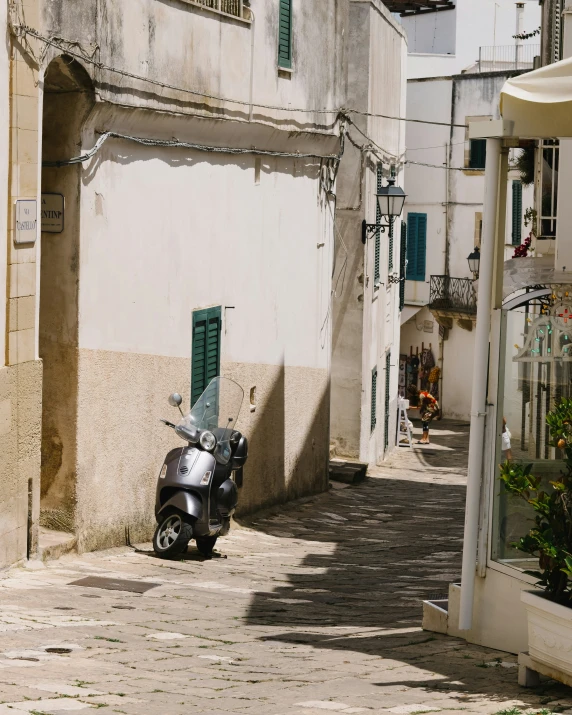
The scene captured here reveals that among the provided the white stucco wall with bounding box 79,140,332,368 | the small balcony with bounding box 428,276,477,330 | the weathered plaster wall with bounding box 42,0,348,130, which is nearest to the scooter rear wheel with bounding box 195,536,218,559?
the white stucco wall with bounding box 79,140,332,368

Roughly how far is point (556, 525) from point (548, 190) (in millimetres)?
8983

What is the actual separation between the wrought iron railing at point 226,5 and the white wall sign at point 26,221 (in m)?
4.08

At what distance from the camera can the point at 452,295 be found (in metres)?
37.0

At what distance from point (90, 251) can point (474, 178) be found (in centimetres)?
2714

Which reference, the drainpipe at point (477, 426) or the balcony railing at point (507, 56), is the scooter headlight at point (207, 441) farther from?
the balcony railing at point (507, 56)

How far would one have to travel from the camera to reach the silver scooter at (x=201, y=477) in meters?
11.4

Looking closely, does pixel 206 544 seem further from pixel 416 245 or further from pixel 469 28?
pixel 469 28

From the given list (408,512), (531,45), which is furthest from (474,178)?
(408,512)

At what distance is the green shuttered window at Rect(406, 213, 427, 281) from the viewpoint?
37750mm

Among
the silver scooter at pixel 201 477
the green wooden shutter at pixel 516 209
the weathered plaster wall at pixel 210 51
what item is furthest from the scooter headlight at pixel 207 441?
the green wooden shutter at pixel 516 209

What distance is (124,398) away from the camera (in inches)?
470

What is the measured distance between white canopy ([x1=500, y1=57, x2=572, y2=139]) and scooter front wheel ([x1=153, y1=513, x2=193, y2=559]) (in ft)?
16.8

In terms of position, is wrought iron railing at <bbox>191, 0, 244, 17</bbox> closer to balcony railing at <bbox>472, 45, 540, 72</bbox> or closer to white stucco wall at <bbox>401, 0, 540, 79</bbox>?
white stucco wall at <bbox>401, 0, 540, 79</bbox>

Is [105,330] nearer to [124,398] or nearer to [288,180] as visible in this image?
[124,398]
